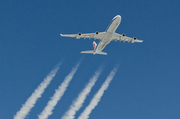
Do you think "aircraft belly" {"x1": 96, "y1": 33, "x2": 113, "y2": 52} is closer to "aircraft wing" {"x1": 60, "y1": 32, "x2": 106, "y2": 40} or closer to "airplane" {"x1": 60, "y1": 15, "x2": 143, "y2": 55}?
"airplane" {"x1": 60, "y1": 15, "x2": 143, "y2": 55}

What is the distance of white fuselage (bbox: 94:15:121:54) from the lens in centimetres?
7630

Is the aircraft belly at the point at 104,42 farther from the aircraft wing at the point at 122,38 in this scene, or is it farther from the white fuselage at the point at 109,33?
the aircraft wing at the point at 122,38

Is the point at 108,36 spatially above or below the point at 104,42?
below

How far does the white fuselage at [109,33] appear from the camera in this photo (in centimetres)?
7630

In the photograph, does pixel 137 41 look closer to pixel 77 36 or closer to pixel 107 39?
pixel 107 39

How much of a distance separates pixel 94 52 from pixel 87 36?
23.8ft

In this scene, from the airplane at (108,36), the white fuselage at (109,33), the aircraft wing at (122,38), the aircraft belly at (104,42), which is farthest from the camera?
the aircraft wing at (122,38)

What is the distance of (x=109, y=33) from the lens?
81875mm

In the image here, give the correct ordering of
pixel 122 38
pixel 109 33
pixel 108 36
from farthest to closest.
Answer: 1. pixel 122 38
2. pixel 108 36
3. pixel 109 33

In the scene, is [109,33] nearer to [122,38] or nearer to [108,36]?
[108,36]

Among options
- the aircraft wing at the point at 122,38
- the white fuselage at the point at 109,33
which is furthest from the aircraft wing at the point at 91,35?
the aircraft wing at the point at 122,38

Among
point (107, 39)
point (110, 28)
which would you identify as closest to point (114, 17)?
point (110, 28)

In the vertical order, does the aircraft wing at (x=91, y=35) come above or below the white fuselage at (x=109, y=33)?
above

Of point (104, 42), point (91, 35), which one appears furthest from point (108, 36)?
point (91, 35)
